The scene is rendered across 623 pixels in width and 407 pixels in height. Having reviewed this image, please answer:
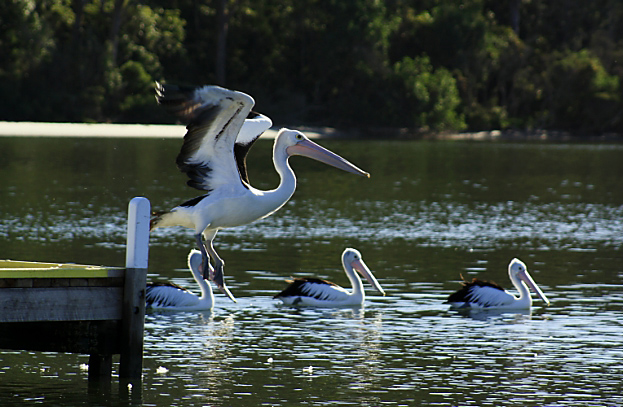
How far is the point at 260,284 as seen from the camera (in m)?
16.7

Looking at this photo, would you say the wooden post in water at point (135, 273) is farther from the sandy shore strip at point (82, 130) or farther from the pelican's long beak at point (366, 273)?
the sandy shore strip at point (82, 130)

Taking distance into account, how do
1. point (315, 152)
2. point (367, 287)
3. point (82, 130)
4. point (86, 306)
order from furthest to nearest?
point (82, 130), point (367, 287), point (315, 152), point (86, 306)

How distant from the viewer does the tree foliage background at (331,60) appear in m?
65.3

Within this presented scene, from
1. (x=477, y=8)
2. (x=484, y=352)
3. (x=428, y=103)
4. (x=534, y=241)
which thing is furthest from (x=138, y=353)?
(x=477, y=8)

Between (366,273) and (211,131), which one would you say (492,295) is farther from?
(211,131)

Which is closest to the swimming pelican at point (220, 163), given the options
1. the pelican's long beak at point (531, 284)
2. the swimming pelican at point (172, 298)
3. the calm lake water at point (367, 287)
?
the calm lake water at point (367, 287)

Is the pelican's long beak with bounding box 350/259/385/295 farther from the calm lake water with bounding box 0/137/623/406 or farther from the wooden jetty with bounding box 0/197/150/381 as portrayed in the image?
the wooden jetty with bounding box 0/197/150/381

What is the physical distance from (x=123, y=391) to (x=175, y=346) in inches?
87.1

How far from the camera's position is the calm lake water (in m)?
10.5

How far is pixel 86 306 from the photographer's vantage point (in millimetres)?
9453

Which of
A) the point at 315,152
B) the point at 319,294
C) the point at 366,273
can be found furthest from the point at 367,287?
the point at 315,152

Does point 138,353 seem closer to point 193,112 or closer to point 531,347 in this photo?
point 193,112

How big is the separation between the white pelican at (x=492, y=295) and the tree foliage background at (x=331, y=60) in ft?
162

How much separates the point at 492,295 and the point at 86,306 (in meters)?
6.98
